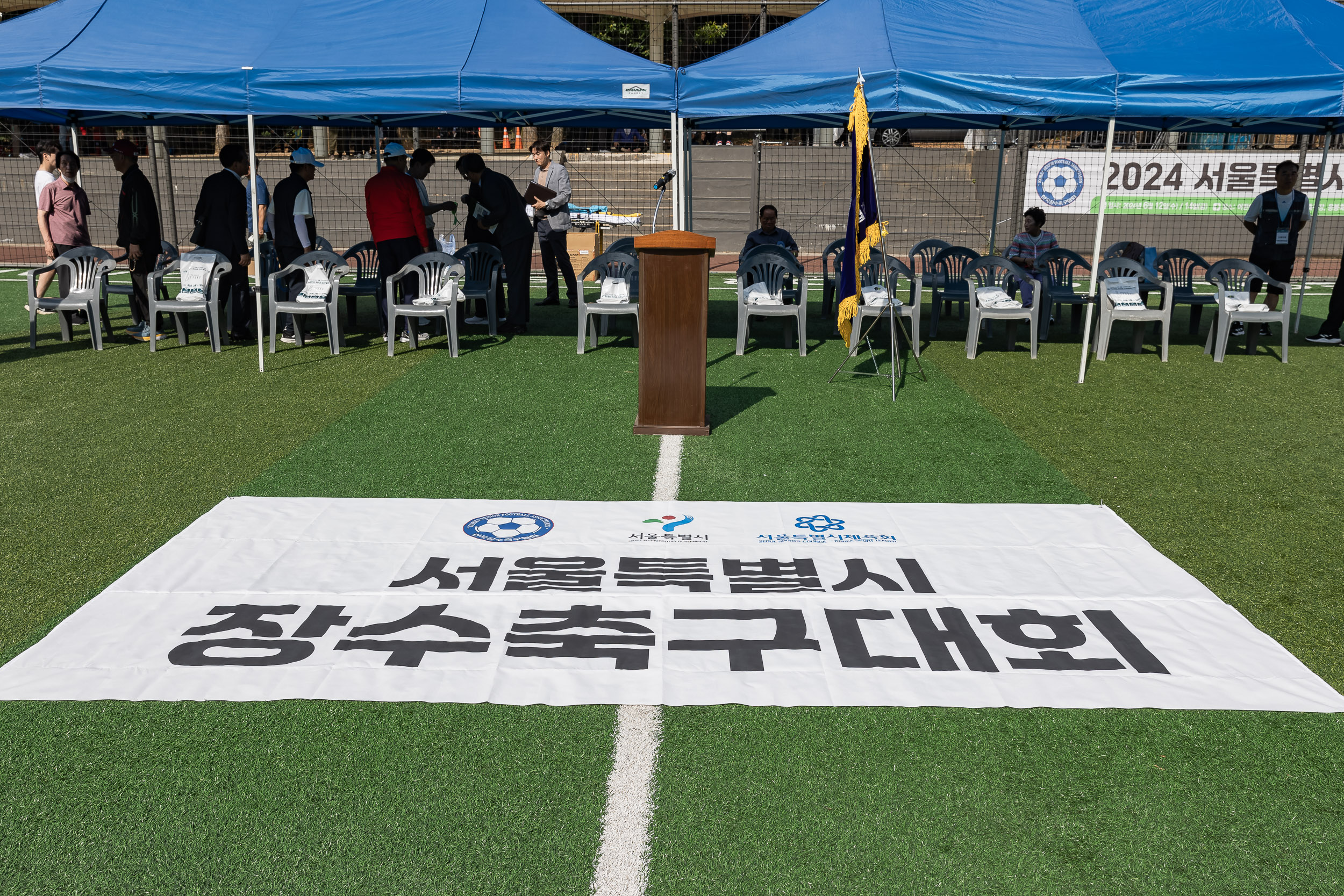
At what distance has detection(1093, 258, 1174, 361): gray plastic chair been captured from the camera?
970cm

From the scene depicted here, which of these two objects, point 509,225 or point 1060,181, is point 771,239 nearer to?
point 509,225

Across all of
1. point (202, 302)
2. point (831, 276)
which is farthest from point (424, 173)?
point (831, 276)

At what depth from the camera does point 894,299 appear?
930 centimetres

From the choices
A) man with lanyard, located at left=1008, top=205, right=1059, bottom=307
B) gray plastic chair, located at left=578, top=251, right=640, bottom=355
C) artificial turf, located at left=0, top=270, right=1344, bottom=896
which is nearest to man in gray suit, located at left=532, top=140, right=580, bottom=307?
gray plastic chair, located at left=578, top=251, right=640, bottom=355

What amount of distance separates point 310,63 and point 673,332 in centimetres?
449

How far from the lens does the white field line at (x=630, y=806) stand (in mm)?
2725

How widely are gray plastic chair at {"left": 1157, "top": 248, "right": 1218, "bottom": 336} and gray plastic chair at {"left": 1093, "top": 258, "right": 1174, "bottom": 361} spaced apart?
1.60ft

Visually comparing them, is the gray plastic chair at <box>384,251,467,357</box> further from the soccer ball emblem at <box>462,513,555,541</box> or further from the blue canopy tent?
the soccer ball emblem at <box>462,513,555,541</box>

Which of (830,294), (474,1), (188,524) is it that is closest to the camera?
(188,524)

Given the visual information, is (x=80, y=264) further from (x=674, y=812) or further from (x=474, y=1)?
(x=674, y=812)

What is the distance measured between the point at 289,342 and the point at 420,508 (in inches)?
226

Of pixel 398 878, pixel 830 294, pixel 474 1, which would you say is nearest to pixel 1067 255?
pixel 830 294

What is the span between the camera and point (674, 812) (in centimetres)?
301

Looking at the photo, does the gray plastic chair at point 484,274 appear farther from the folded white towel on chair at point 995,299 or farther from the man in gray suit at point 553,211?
the folded white towel on chair at point 995,299
